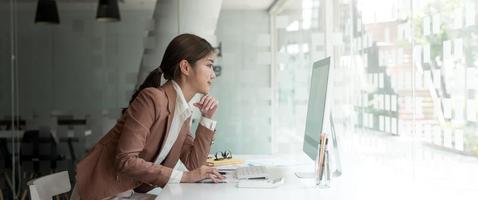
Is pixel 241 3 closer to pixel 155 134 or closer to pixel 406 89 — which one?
pixel 406 89

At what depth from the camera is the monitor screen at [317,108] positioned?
191cm

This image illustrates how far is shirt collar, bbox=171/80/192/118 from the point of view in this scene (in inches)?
81.7

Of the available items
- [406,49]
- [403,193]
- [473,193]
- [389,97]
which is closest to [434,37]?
[406,49]

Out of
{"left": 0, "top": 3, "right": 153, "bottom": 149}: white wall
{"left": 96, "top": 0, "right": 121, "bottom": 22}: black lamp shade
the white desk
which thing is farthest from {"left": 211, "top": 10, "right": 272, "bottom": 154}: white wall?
the white desk

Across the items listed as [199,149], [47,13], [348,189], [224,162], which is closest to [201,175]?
[199,149]

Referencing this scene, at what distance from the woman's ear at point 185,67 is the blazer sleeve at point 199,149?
28cm

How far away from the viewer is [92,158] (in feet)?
6.66

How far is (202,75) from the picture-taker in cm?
216

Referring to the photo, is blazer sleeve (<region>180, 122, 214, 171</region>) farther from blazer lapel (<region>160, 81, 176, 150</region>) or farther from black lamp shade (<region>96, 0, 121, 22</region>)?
black lamp shade (<region>96, 0, 121, 22</region>)

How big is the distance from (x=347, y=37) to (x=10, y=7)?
282 centimetres

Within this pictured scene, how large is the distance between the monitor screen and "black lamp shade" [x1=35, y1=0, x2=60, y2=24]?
116 inches

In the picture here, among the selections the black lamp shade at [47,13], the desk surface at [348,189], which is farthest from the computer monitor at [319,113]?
the black lamp shade at [47,13]

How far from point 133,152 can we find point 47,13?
9.83 feet

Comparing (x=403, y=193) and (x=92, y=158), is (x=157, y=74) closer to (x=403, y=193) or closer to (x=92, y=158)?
(x=92, y=158)
